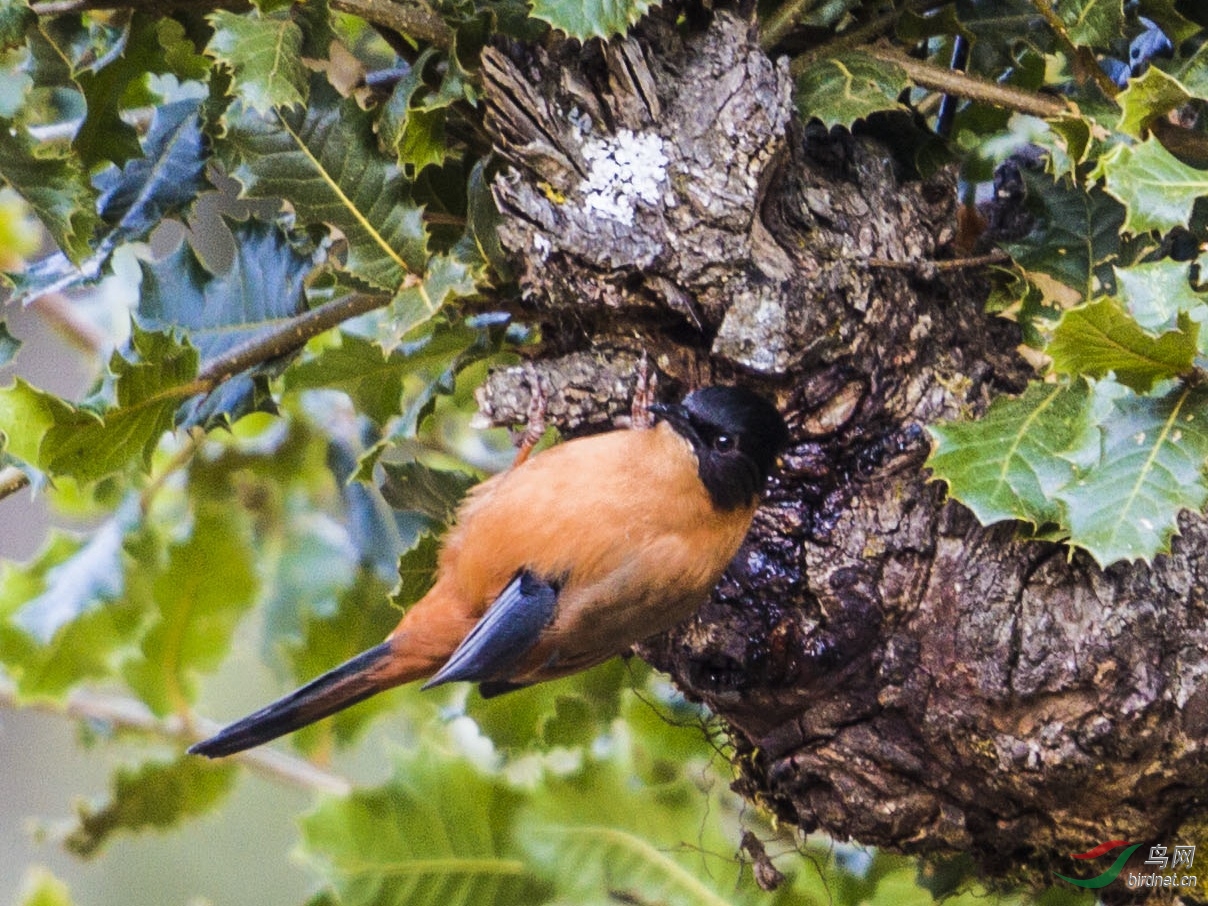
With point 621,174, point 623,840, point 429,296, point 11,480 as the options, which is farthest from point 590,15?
point 623,840

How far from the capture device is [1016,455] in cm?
168

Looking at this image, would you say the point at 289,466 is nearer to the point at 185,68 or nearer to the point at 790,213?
the point at 185,68

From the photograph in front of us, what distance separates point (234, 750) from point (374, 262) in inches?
33.5

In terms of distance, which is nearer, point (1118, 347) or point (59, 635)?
point (1118, 347)

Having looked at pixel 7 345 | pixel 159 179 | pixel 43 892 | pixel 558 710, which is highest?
pixel 159 179

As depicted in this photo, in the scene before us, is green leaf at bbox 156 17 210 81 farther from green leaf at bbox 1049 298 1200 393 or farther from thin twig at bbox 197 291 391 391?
green leaf at bbox 1049 298 1200 393

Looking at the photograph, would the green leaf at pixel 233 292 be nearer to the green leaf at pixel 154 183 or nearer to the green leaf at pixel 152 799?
the green leaf at pixel 154 183

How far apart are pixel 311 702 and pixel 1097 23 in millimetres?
1583

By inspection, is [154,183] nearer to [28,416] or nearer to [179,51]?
[179,51]

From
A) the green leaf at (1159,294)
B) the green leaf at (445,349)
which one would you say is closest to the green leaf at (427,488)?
the green leaf at (445,349)

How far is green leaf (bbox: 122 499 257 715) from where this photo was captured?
2.82 meters

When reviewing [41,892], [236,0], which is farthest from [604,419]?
[41,892]

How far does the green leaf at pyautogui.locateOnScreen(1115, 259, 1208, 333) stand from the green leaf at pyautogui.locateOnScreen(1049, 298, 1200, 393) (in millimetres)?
47

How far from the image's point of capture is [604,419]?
6.35 feet
